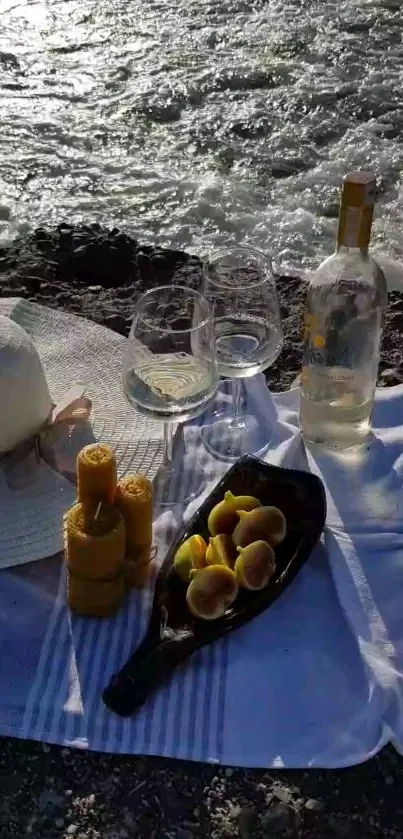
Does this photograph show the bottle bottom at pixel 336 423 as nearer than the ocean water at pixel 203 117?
Yes

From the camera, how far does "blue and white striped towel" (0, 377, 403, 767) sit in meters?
1.29

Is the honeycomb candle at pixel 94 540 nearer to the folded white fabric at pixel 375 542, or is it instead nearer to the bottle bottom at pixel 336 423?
the folded white fabric at pixel 375 542

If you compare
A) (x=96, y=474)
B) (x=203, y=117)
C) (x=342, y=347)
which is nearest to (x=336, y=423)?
(x=342, y=347)

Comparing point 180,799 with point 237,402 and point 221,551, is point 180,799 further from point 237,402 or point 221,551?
point 237,402

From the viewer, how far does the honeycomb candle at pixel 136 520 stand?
1378 mm

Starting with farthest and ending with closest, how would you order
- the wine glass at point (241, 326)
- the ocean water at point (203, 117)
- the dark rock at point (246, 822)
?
1. the ocean water at point (203, 117)
2. the wine glass at point (241, 326)
3. the dark rock at point (246, 822)

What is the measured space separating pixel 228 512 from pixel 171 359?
0.27 meters

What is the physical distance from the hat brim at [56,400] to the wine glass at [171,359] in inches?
7.6

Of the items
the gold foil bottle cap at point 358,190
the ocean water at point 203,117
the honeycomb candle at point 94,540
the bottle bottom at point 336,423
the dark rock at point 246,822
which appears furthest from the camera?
the ocean water at point 203,117

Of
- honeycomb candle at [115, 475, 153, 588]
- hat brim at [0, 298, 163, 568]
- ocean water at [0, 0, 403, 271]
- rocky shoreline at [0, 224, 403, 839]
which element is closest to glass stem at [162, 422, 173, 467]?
hat brim at [0, 298, 163, 568]

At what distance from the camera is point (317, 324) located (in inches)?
68.1

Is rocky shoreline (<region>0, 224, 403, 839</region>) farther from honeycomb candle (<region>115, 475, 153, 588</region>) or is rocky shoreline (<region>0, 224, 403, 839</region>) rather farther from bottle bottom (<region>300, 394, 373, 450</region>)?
bottle bottom (<region>300, 394, 373, 450</region>)

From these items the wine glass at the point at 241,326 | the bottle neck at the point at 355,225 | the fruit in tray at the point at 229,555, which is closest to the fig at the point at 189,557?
the fruit in tray at the point at 229,555

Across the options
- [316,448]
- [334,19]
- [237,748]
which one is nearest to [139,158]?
[334,19]
